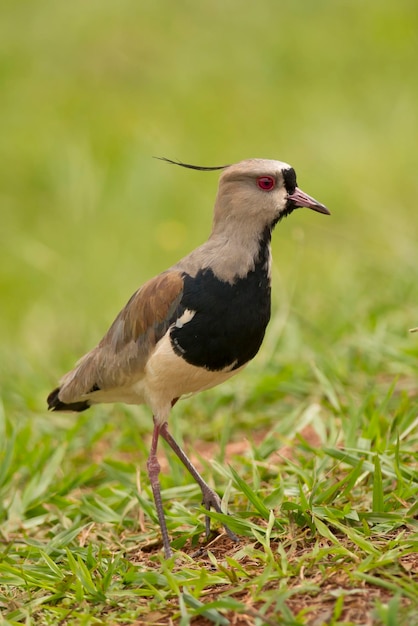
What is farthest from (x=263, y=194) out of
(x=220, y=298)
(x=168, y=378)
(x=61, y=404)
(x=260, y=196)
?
Answer: (x=61, y=404)

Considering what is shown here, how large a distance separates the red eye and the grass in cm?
108

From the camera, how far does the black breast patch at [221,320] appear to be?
3.80m

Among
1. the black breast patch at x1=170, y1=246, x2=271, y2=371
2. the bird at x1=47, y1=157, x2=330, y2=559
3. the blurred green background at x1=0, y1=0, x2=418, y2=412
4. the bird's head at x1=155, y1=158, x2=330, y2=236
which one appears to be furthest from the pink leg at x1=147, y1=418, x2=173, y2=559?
the blurred green background at x1=0, y1=0, x2=418, y2=412

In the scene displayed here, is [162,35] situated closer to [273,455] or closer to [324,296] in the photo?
[324,296]

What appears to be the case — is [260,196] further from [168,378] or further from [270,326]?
[270,326]

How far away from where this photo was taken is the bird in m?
3.82

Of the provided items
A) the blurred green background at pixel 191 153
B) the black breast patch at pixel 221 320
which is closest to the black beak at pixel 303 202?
the black breast patch at pixel 221 320

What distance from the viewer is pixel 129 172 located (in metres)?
10.3

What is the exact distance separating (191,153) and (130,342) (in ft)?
21.6

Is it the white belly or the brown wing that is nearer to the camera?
the white belly

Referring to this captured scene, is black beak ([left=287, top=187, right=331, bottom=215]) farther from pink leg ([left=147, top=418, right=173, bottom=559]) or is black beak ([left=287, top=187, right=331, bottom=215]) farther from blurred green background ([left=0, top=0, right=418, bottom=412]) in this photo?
blurred green background ([left=0, top=0, right=418, bottom=412])

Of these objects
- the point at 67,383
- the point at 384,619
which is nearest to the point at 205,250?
the point at 67,383

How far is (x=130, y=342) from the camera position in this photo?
418cm

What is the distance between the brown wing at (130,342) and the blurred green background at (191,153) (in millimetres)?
1499
